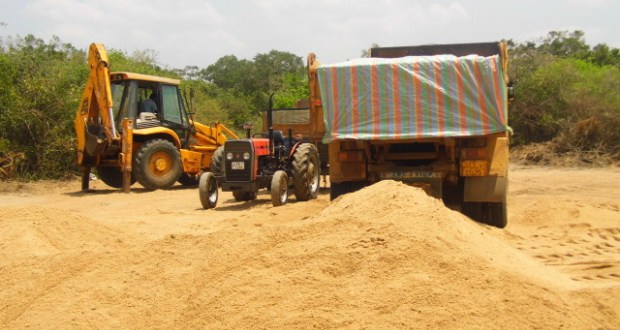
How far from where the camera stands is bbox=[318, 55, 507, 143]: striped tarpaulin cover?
8.29 m

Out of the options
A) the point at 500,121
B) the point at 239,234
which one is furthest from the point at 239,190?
the point at 239,234

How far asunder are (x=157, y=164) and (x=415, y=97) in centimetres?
793

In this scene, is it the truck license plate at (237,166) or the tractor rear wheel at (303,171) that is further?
the tractor rear wheel at (303,171)

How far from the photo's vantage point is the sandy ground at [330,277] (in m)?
4.26

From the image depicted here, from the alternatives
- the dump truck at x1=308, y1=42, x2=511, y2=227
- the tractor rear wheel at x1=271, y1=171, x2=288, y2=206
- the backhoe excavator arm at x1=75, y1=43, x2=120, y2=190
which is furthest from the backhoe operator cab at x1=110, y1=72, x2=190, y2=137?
the dump truck at x1=308, y1=42, x2=511, y2=227

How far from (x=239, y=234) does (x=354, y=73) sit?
11.2ft

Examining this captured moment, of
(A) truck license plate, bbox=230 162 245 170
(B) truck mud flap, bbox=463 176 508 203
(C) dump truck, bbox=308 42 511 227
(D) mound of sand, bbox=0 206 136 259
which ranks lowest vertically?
(D) mound of sand, bbox=0 206 136 259

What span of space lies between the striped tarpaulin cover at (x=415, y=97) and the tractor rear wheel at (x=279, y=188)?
268cm

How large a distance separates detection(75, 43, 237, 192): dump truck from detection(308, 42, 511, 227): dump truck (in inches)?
251

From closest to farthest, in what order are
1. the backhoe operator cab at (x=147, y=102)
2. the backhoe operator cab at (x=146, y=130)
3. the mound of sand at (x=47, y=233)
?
the mound of sand at (x=47, y=233), the backhoe operator cab at (x=146, y=130), the backhoe operator cab at (x=147, y=102)

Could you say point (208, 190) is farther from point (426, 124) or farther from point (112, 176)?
point (112, 176)

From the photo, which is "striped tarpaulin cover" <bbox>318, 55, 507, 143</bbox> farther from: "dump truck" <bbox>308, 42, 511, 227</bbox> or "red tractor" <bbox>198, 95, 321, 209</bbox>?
"red tractor" <bbox>198, 95, 321, 209</bbox>

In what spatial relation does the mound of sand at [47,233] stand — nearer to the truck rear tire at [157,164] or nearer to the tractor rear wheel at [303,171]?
the tractor rear wheel at [303,171]

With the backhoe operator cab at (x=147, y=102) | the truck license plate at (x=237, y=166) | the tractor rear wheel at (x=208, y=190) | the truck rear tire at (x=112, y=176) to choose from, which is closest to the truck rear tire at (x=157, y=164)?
the backhoe operator cab at (x=147, y=102)
